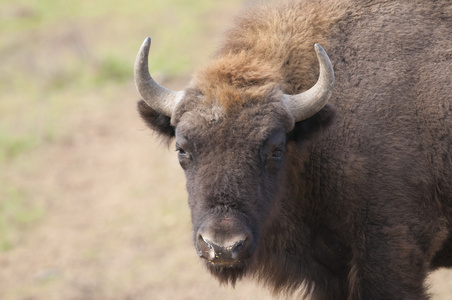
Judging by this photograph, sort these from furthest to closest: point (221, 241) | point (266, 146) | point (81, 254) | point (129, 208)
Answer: point (129, 208)
point (81, 254)
point (266, 146)
point (221, 241)

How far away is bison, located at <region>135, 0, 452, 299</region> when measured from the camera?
528 cm

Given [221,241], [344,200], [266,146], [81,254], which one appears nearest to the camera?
[221,241]

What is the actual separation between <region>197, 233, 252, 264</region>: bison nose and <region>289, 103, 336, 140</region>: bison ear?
1.22 meters

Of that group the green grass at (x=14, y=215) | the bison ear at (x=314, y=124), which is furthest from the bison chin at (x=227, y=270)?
the green grass at (x=14, y=215)

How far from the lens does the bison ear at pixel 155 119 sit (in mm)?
5918

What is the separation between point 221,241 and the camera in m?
4.83

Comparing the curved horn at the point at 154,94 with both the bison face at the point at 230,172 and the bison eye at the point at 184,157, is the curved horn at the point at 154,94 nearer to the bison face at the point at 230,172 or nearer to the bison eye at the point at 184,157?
the bison face at the point at 230,172

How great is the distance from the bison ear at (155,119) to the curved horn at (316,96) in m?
1.19

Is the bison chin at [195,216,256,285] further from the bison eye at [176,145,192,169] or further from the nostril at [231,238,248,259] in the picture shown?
the bison eye at [176,145,192,169]

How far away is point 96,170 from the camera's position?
13445 mm

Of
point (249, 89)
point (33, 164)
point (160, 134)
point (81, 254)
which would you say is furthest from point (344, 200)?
point (33, 164)

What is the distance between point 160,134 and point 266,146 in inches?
48.3

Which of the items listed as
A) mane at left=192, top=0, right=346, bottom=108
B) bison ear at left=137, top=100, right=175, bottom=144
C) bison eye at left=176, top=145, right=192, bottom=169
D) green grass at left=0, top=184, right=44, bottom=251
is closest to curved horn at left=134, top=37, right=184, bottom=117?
bison ear at left=137, top=100, right=175, bottom=144

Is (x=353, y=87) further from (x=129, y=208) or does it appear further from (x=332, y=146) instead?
(x=129, y=208)
